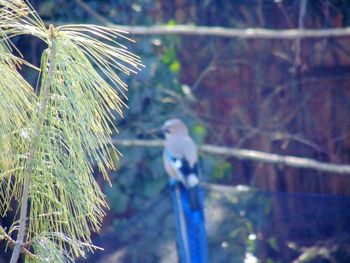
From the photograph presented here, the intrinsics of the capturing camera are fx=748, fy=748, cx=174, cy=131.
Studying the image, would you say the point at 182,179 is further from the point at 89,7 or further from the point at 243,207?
the point at 89,7

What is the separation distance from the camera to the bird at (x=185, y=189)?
3885 millimetres

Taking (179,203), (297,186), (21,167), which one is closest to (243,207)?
(179,203)

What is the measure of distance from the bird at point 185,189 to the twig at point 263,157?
13 centimetres

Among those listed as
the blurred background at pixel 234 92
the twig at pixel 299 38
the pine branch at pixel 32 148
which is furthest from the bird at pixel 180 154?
the pine branch at pixel 32 148

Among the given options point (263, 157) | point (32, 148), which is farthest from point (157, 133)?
point (32, 148)

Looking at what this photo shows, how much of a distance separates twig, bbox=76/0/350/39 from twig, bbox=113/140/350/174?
73 centimetres

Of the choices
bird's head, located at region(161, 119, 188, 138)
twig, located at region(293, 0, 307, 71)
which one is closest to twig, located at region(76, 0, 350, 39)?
twig, located at region(293, 0, 307, 71)

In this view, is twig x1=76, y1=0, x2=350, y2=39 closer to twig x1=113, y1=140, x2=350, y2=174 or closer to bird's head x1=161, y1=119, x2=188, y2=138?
bird's head x1=161, y1=119, x2=188, y2=138

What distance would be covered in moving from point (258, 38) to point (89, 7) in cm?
115

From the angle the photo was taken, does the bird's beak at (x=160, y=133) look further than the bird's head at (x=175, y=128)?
Yes

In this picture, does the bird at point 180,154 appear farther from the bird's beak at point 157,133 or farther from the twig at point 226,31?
the twig at point 226,31

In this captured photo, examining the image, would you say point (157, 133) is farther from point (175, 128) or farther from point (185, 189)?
point (185, 189)

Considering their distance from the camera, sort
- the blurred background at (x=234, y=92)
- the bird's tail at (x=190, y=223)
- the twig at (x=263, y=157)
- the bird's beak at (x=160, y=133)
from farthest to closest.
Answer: the bird's beak at (x=160, y=133) → the blurred background at (x=234, y=92) → the twig at (x=263, y=157) → the bird's tail at (x=190, y=223)

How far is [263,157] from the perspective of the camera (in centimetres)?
477
